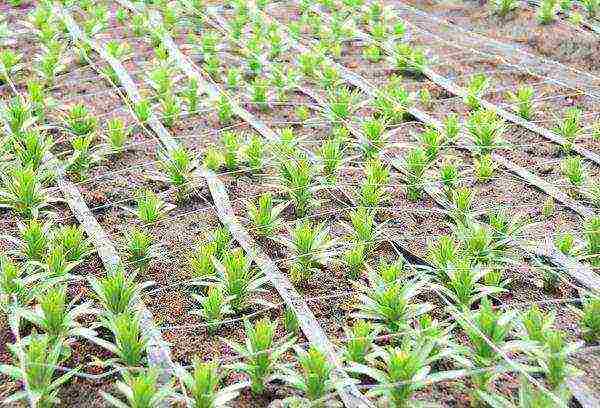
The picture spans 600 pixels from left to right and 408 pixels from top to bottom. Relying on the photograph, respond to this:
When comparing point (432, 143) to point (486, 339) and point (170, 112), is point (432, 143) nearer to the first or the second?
point (170, 112)

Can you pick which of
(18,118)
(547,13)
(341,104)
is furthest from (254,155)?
(547,13)

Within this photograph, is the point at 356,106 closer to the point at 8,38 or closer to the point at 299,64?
the point at 299,64

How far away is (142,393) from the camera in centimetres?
208

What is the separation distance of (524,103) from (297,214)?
1595 millimetres

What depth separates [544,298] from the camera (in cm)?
272

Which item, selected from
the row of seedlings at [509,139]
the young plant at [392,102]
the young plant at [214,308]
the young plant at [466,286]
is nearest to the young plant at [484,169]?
the row of seedlings at [509,139]

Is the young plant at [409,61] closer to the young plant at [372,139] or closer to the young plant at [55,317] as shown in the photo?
the young plant at [372,139]

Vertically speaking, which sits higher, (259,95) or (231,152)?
(231,152)

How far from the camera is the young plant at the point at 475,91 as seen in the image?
4.28 m

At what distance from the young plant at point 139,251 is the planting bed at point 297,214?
0.03ft

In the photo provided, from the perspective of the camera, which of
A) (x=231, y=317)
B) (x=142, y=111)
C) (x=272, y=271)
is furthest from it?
(x=142, y=111)

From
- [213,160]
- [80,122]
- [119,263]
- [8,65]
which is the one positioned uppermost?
[119,263]

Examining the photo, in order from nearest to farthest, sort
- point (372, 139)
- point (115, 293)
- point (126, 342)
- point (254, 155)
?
point (126, 342) < point (115, 293) < point (254, 155) < point (372, 139)

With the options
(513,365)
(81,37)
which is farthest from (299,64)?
(513,365)
